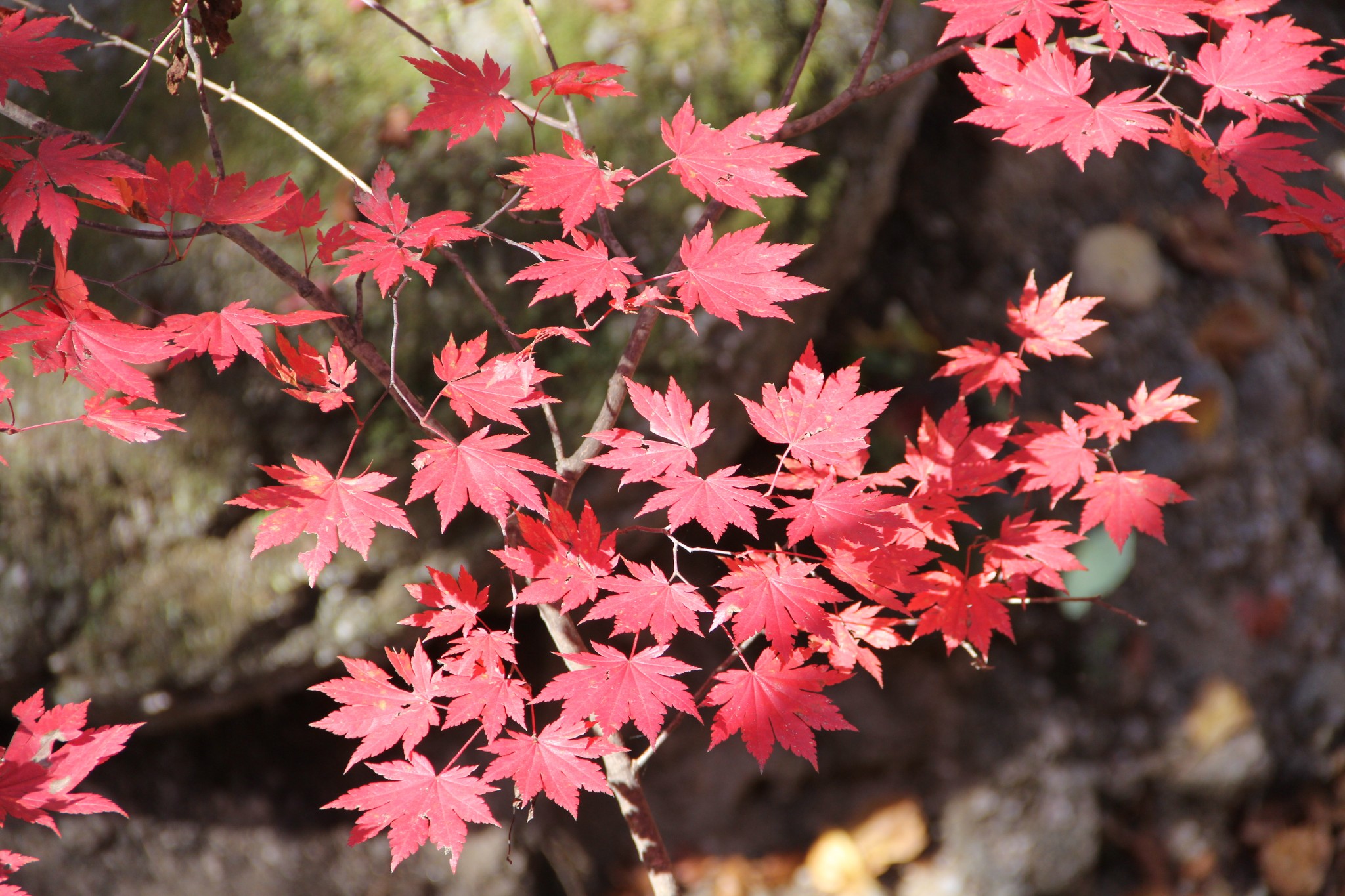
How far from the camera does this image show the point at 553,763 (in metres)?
1.21

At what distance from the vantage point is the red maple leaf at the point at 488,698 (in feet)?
3.89

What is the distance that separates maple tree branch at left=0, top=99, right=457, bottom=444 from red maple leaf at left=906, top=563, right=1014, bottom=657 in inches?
33.4

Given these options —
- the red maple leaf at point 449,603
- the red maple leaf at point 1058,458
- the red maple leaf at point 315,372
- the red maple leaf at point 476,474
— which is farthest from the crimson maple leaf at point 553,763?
the red maple leaf at point 1058,458

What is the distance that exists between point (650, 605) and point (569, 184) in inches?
23.5

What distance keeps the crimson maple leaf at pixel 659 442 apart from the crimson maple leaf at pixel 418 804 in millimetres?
504

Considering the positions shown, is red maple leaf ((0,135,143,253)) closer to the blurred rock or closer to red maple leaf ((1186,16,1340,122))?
red maple leaf ((1186,16,1340,122))

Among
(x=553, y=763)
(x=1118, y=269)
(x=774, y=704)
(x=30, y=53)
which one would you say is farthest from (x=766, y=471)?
(x=1118, y=269)

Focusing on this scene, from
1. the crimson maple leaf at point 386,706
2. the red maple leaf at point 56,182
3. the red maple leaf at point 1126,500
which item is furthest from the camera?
the red maple leaf at point 1126,500

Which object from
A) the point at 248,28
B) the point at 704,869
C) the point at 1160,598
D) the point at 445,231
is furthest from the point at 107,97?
the point at 1160,598

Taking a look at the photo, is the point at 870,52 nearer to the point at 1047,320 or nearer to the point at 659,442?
the point at 1047,320

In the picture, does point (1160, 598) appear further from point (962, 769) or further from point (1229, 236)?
point (1229, 236)

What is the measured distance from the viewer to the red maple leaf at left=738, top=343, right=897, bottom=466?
116 cm

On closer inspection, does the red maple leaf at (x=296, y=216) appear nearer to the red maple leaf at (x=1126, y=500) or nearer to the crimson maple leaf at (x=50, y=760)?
the crimson maple leaf at (x=50, y=760)

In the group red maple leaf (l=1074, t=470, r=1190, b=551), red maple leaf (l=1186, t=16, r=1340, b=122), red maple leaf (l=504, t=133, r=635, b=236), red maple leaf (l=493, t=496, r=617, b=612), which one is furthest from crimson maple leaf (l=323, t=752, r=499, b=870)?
red maple leaf (l=1186, t=16, r=1340, b=122)
